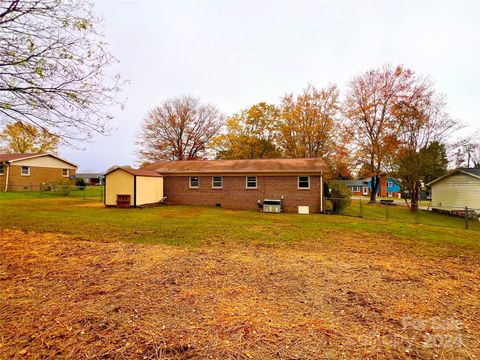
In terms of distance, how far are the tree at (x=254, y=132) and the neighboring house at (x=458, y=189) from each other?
1701 centimetres

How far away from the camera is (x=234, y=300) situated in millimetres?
3406

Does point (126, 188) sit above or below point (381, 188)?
above

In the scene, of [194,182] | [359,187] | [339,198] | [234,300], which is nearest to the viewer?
[234,300]

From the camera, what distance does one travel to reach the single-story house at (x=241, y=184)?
1602cm

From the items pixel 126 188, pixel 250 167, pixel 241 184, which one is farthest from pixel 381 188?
pixel 126 188

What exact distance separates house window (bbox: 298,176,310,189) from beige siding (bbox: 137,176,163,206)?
1079 centimetres

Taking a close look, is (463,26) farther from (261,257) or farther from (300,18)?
(261,257)

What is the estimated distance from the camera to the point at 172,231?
8.38 metres

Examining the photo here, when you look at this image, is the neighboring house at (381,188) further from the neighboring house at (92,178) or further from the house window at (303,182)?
the neighboring house at (92,178)

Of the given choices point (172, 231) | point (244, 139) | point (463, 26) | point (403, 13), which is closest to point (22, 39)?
point (172, 231)

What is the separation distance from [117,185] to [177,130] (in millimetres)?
18523

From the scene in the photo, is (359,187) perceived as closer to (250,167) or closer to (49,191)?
(250,167)

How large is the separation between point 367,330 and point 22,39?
28.2ft

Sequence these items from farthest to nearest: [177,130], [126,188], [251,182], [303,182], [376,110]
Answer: [177,130] < [376,110] < [251,182] < [303,182] < [126,188]
